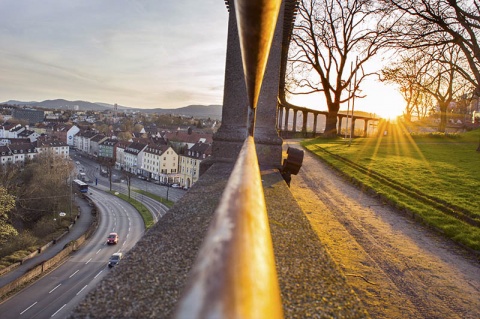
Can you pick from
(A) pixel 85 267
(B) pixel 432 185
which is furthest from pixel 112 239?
(B) pixel 432 185

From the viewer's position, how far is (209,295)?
0.29 meters

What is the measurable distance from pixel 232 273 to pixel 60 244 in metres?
39.6

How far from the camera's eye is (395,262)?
5.12 meters

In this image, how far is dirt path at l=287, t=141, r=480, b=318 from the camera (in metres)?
3.80

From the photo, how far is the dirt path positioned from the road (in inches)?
437

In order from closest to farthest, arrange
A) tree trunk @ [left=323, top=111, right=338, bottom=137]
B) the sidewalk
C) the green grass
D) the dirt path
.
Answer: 1. the dirt path
2. the sidewalk
3. tree trunk @ [left=323, top=111, right=338, bottom=137]
4. the green grass

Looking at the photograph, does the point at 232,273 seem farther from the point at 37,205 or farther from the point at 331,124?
the point at 37,205

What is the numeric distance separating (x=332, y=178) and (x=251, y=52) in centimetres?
1238

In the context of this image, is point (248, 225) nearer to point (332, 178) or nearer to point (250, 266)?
point (250, 266)

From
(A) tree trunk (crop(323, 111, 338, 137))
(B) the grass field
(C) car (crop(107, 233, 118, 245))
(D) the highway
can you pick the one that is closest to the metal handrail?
(B) the grass field

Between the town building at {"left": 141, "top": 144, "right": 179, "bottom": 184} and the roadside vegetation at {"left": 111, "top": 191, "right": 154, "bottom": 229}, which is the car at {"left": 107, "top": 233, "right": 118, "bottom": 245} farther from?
the town building at {"left": 141, "top": 144, "right": 179, "bottom": 184}

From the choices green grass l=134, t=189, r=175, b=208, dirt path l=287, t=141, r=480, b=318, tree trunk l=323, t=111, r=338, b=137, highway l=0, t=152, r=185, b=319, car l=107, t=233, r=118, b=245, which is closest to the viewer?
dirt path l=287, t=141, r=480, b=318

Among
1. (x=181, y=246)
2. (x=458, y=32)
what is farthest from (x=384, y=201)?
(x=458, y=32)

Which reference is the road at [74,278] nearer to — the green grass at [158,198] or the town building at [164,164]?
the green grass at [158,198]
